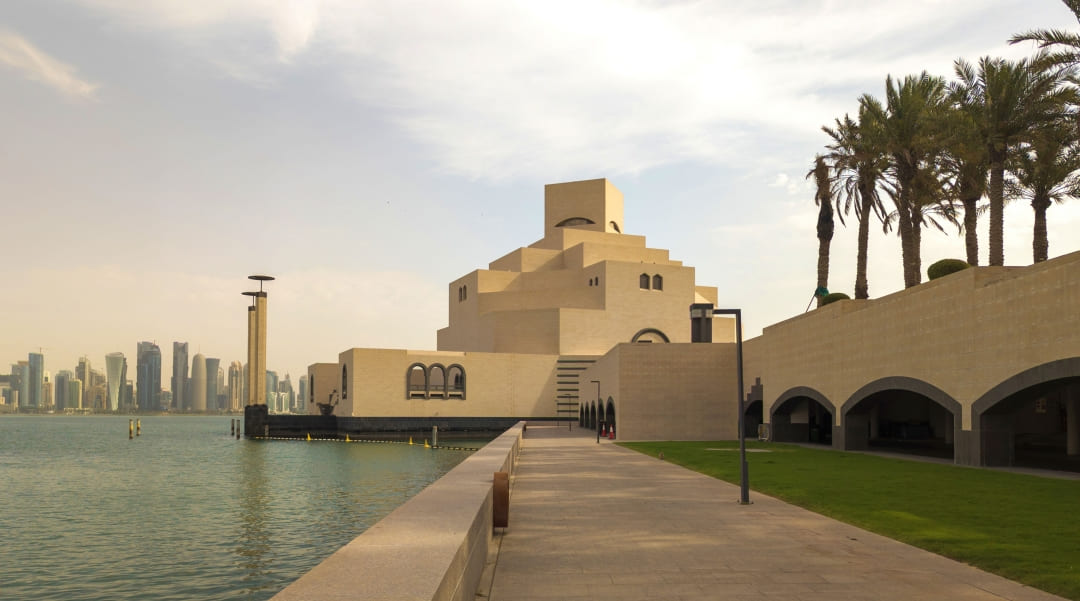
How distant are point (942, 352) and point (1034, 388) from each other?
174 inches

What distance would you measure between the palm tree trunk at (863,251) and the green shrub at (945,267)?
1333cm

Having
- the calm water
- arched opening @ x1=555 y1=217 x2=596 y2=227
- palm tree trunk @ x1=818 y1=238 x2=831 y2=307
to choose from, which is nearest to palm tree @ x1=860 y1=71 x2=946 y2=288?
palm tree trunk @ x1=818 y1=238 x2=831 y2=307

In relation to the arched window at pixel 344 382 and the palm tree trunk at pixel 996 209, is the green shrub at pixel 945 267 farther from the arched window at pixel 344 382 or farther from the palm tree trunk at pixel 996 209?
the arched window at pixel 344 382

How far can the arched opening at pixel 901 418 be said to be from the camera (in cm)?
2969

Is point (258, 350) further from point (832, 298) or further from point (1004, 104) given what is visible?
point (1004, 104)

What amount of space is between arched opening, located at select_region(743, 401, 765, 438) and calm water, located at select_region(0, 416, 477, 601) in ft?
60.2

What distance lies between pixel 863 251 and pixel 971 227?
650 centimetres

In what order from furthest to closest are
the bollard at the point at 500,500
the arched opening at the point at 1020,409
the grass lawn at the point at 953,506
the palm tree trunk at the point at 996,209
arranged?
the palm tree trunk at the point at 996,209, the arched opening at the point at 1020,409, the bollard at the point at 500,500, the grass lawn at the point at 953,506

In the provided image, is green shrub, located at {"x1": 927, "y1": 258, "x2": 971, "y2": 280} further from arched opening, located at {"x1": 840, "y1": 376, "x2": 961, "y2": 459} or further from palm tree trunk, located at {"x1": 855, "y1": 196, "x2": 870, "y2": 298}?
palm tree trunk, located at {"x1": 855, "y1": 196, "x2": 870, "y2": 298}

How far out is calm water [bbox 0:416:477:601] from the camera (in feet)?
57.9

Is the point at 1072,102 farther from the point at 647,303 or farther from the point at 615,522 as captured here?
the point at 647,303

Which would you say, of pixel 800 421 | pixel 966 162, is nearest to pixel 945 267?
pixel 966 162

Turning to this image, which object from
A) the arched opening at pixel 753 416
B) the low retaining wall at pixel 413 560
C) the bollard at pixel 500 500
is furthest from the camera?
the arched opening at pixel 753 416

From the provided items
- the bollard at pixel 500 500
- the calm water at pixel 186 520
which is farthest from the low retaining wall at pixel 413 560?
the calm water at pixel 186 520
